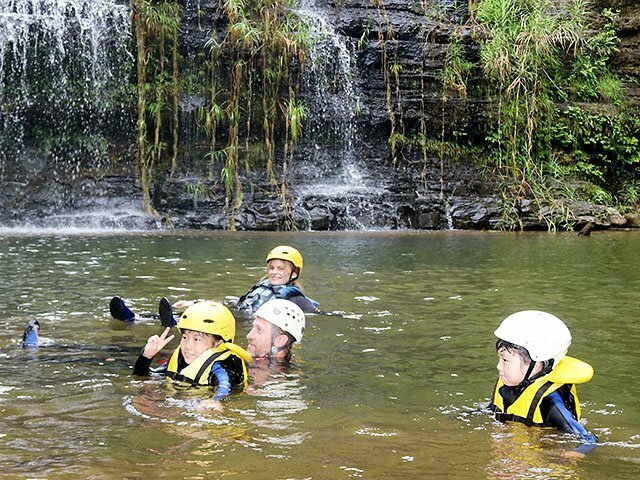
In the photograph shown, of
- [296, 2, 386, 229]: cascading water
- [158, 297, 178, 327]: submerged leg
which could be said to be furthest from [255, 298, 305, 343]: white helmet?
[296, 2, 386, 229]: cascading water

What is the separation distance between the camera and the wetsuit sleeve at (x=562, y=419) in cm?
425

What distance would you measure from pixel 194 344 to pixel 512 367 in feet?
6.49

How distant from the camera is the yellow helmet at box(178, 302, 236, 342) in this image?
17.4ft

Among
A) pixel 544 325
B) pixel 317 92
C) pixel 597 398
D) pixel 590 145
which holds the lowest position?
pixel 597 398

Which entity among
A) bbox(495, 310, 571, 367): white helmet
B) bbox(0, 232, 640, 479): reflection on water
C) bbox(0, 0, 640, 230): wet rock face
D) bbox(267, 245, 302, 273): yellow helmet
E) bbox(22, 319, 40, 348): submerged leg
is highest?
bbox(0, 0, 640, 230): wet rock face

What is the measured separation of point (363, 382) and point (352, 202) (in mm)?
14672

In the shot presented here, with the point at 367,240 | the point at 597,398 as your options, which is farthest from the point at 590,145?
the point at 597,398

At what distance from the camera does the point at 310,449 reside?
4156 millimetres

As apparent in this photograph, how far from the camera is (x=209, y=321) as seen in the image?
5.31 metres

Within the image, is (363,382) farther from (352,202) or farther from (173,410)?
(352,202)

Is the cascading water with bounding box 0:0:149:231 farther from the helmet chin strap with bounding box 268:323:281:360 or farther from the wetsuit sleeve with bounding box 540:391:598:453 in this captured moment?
the wetsuit sleeve with bounding box 540:391:598:453

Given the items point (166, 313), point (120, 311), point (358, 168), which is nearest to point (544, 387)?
point (166, 313)

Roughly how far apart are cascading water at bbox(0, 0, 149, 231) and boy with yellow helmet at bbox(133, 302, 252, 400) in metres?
15.2

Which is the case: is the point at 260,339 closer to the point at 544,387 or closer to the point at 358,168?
the point at 544,387
